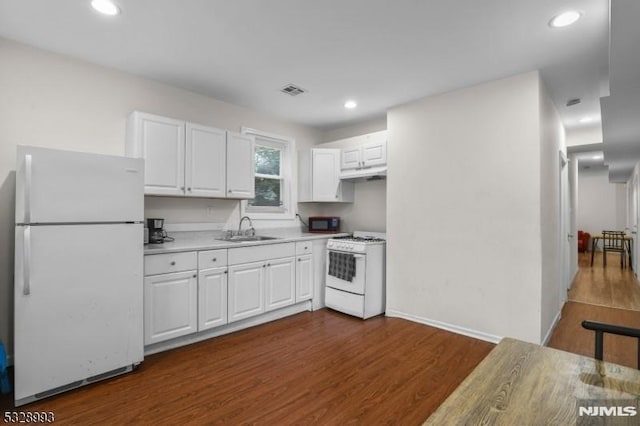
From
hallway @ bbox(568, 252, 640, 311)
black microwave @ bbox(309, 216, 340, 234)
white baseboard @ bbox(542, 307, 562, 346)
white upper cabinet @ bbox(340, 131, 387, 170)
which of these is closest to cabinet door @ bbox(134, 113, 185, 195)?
black microwave @ bbox(309, 216, 340, 234)

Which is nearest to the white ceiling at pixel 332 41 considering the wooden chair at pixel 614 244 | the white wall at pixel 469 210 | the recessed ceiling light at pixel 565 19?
the recessed ceiling light at pixel 565 19

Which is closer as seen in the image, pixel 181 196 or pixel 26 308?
pixel 26 308

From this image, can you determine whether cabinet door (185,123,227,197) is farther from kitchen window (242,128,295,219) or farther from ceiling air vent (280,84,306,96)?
ceiling air vent (280,84,306,96)

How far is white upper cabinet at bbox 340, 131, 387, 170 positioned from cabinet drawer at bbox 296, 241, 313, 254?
122 cm

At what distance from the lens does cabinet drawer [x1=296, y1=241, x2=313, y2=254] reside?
380 cm

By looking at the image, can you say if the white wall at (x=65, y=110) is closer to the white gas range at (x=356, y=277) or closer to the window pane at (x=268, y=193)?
the window pane at (x=268, y=193)

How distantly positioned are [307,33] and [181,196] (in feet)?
6.49

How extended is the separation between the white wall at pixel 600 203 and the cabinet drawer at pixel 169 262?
10.6 metres

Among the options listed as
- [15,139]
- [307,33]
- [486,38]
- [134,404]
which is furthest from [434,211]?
[15,139]

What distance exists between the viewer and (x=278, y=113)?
4.22 m

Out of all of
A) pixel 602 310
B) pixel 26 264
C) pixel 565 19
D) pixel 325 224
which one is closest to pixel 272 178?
pixel 325 224

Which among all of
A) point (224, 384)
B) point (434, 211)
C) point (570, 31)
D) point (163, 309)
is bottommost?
point (224, 384)

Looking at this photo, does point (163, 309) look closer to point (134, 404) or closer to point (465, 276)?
point (134, 404)

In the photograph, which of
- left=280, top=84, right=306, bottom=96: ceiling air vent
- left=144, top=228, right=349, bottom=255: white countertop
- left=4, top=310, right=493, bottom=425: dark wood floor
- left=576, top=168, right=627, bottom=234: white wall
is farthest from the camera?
left=576, top=168, right=627, bottom=234: white wall
